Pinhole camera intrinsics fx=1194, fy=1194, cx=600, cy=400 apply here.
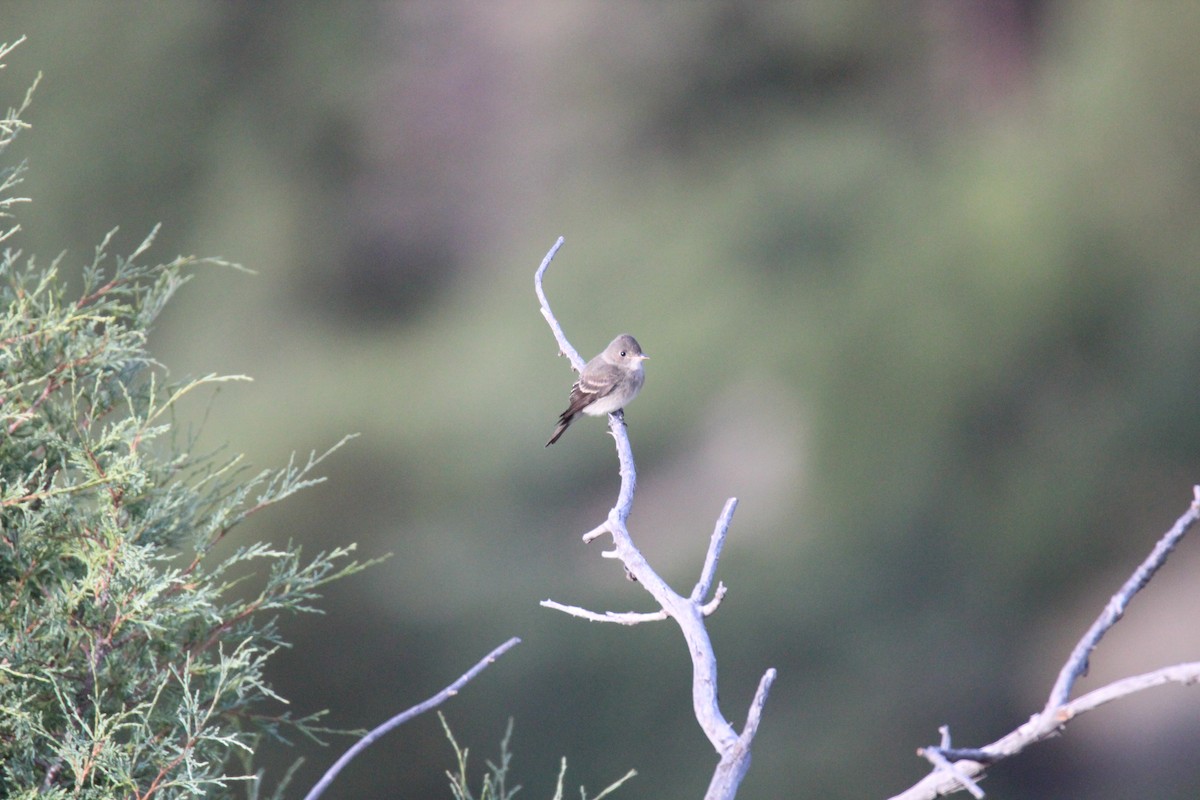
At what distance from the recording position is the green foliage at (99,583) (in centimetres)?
224

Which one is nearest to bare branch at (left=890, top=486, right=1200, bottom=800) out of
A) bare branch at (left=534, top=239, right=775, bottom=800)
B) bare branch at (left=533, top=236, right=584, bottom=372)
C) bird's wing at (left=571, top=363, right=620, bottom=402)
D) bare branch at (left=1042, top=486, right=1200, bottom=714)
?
bare branch at (left=1042, top=486, right=1200, bottom=714)

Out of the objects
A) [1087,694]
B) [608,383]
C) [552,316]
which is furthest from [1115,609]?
[608,383]

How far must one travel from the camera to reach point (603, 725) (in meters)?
8.38

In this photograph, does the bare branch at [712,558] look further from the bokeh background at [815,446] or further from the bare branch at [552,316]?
the bokeh background at [815,446]

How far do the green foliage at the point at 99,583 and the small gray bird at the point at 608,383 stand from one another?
212cm

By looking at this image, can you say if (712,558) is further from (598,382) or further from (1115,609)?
(598,382)

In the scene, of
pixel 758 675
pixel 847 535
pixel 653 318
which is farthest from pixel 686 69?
pixel 758 675

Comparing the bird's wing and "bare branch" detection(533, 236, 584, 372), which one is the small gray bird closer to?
the bird's wing

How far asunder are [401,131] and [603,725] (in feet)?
17.2

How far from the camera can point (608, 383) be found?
4.77 metres

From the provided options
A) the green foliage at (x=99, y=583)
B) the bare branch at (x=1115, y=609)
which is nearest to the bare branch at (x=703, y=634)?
the bare branch at (x=1115, y=609)

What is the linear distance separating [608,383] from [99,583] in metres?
2.70

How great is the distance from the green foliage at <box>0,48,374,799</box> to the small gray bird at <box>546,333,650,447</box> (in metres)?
2.12

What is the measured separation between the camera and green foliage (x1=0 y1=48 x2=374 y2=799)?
2242 millimetres
